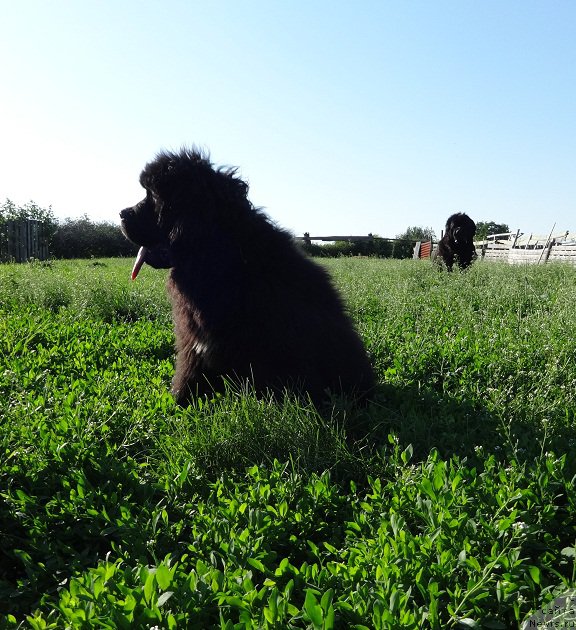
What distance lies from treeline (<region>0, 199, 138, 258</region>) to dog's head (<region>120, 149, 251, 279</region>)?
2247 cm

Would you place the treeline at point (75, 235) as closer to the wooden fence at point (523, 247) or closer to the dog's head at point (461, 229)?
the wooden fence at point (523, 247)

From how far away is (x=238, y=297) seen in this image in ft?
12.5

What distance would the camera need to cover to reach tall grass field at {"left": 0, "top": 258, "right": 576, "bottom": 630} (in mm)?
1906

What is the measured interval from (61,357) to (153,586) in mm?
3834

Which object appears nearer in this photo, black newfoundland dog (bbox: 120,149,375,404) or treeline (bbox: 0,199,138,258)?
black newfoundland dog (bbox: 120,149,375,404)

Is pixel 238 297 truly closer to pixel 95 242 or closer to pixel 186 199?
pixel 186 199

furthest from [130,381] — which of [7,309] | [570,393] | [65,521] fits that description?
[7,309]

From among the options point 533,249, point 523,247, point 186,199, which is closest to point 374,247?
point 523,247

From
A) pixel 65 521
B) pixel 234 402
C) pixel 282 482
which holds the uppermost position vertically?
pixel 234 402

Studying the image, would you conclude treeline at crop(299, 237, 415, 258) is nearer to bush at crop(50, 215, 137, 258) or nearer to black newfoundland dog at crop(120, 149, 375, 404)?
bush at crop(50, 215, 137, 258)

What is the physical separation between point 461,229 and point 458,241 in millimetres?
287

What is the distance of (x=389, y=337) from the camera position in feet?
19.2

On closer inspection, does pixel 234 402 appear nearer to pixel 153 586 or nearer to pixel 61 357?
pixel 153 586

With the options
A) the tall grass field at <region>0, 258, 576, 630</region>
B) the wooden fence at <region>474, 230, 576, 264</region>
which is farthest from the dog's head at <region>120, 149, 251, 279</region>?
the wooden fence at <region>474, 230, 576, 264</region>
